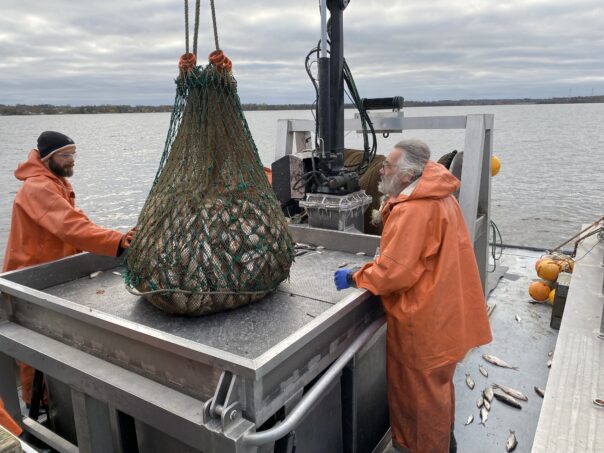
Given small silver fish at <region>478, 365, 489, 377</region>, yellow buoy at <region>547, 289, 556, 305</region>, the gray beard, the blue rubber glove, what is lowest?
small silver fish at <region>478, 365, 489, 377</region>

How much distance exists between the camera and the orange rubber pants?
306 centimetres

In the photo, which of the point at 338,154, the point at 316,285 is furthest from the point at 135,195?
the point at 316,285

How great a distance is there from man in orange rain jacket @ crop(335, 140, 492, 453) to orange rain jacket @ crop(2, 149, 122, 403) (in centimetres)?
164

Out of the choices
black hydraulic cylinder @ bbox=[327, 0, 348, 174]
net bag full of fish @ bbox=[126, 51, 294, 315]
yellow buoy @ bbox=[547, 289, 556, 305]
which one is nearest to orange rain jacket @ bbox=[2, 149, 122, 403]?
net bag full of fish @ bbox=[126, 51, 294, 315]

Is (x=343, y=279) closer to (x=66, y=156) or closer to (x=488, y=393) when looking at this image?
(x=488, y=393)

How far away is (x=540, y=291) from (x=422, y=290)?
4.07 metres

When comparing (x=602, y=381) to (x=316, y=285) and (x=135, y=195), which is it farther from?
(x=135, y=195)

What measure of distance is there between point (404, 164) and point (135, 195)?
1637 cm

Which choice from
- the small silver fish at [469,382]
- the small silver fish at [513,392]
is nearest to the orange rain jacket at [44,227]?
the small silver fish at [469,382]

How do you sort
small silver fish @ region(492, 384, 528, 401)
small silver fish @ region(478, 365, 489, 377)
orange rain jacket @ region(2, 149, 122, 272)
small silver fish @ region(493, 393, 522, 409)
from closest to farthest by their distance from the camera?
orange rain jacket @ region(2, 149, 122, 272) < small silver fish @ region(493, 393, 522, 409) < small silver fish @ region(492, 384, 528, 401) < small silver fish @ region(478, 365, 489, 377)

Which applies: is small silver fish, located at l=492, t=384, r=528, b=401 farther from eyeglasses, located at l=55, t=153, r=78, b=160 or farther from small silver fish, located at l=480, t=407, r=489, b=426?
eyeglasses, located at l=55, t=153, r=78, b=160

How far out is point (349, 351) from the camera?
250 centimetres

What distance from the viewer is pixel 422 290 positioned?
2.93 m

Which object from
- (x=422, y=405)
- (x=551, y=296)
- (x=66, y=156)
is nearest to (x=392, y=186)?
(x=422, y=405)
